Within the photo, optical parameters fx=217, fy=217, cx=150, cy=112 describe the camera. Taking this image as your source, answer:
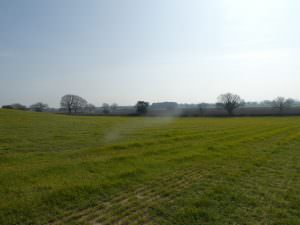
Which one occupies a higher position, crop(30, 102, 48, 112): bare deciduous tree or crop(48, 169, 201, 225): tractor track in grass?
crop(30, 102, 48, 112): bare deciduous tree

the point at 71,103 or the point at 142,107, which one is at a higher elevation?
the point at 71,103

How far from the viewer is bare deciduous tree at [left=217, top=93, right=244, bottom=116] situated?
3670 inches

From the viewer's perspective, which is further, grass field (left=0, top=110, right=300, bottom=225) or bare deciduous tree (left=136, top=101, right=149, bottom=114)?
bare deciduous tree (left=136, top=101, right=149, bottom=114)

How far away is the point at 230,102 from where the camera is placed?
311ft

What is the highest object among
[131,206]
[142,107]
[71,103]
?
[71,103]

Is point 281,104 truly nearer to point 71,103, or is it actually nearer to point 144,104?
point 144,104

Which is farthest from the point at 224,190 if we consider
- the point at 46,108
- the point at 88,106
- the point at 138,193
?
the point at 46,108

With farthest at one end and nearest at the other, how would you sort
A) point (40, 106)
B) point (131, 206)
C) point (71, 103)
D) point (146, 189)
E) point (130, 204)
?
1. point (40, 106)
2. point (71, 103)
3. point (146, 189)
4. point (130, 204)
5. point (131, 206)

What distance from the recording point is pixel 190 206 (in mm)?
4906

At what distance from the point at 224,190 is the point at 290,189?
1917mm

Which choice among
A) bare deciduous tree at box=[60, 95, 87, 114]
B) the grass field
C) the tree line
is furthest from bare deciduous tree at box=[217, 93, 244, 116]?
the grass field

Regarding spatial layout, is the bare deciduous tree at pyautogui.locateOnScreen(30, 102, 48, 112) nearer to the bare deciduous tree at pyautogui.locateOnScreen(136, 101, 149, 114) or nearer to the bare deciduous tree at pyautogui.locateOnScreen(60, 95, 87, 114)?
the bare deciduous tree at pyautogui.locateOnScreen(60, 95, 87, 114)

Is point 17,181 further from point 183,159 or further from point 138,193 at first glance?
point 183,159

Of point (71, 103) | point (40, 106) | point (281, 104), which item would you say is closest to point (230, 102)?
point (281, 104)
